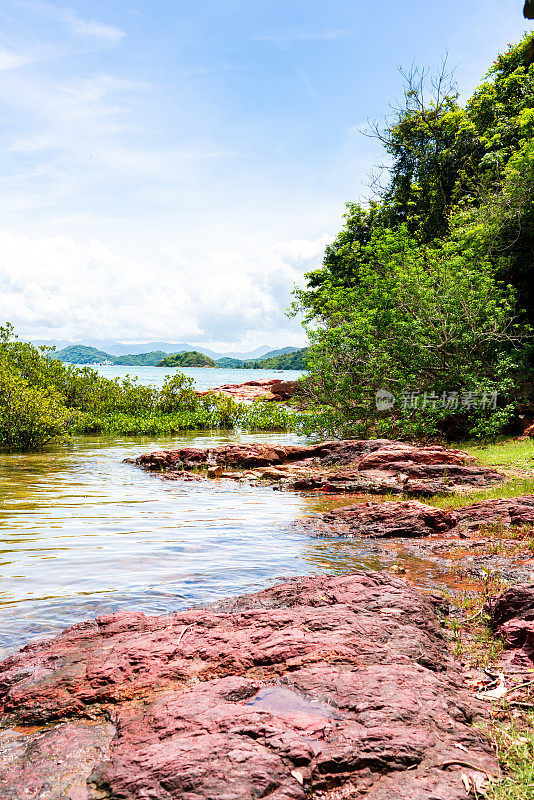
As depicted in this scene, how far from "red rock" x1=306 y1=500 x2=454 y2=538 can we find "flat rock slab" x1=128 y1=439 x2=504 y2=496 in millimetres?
2030

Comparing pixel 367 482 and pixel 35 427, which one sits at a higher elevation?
pixel 35 427

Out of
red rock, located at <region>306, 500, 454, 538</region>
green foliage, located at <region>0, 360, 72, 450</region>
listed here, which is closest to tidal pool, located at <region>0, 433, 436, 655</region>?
red rock, located at <region>306, 500, 454, 538</region>

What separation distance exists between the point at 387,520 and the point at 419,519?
535 millimetres

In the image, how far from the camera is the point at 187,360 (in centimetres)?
17012

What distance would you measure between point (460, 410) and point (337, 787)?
16.7 meters

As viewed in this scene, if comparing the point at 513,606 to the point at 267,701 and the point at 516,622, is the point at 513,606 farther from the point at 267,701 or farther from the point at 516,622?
the point at 267,701

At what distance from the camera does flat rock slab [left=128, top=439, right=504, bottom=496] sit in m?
11.7

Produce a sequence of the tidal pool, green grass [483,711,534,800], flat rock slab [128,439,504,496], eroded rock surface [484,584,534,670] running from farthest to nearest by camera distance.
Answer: flat rock slab [128,439,504,496] → the tidal pool → eroded rock surface [484,584,534,670] → green grass [483,711,534,800]

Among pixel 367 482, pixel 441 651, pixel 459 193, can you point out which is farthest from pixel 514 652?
pixel 459 193

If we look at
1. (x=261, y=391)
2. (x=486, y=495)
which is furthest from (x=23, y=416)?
(x=261, y=391)

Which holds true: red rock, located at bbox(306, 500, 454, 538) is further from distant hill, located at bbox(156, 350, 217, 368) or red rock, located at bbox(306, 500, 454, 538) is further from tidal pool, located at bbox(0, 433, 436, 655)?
distant hill, located at bbox(156, 350, 217, 368)

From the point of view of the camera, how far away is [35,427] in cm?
1934

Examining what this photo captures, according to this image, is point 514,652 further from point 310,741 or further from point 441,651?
point 310,741

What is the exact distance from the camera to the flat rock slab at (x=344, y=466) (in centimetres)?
1166
